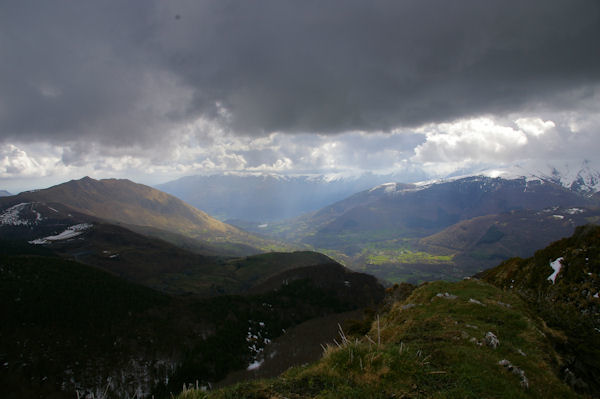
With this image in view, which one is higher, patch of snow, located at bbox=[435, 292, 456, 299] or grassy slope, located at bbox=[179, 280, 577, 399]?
grassy slope, located at bbox=[179, 280, 577, 399]

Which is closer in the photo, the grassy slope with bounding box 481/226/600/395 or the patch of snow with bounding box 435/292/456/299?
the grassy slope with bounding box 481/226/600/395

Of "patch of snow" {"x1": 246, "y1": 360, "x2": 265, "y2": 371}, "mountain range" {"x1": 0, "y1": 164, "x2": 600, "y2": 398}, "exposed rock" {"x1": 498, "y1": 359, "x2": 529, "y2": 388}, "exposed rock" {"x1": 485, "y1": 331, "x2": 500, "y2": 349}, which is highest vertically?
"exposed rock" {"x1": 498, "y1": 359, "x2": 529, "y2": 388}

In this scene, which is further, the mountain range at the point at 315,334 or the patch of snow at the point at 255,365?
the patch of snow at the point at 255,365

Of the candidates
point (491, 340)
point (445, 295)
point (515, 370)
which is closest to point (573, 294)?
point (445, 295)

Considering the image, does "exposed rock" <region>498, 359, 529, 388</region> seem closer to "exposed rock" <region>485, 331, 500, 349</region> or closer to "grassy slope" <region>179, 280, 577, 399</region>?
"grassy slope" <region>179, 280, 577, 399</region>

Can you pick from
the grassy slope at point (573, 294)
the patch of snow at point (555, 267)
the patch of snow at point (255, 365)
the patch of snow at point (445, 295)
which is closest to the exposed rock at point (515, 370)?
the grassy slope at point (573, 294)

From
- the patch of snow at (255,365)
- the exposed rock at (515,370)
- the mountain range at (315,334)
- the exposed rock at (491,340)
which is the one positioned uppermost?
the exposed rock at (515,370)

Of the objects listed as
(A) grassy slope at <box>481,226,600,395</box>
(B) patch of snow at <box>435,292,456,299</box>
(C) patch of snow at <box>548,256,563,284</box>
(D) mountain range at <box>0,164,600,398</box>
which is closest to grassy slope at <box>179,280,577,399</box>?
(D) mountain range at <box>0,164,600,398</box>

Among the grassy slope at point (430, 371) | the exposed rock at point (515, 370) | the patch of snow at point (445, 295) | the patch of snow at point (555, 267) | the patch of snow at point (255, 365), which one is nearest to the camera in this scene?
the grassy slope at point (430, 371)

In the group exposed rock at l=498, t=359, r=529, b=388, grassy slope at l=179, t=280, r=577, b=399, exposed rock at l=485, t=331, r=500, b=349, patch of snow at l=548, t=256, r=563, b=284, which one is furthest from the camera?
patch of snow at l=548, t=256, r=563, b=284

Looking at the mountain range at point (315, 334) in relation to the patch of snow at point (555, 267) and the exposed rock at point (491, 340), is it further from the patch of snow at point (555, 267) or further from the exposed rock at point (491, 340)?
the patch of snow at point (555, 267)

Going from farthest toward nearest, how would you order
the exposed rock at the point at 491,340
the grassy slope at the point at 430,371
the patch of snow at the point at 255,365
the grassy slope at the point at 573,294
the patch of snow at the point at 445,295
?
the patch of snow at the point at 255,365, the patch of snow at the point at 445,295, the grassy slope at the point at 573,294, the exposed rock at the point at 491,340, the grassy slope at the point at 430,371

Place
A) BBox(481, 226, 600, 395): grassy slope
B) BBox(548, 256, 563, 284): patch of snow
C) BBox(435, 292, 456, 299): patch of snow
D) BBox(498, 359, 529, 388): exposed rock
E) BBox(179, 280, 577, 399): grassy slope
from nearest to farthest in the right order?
BBox(179, 280, 577, 399): grassy slope < BBox(498, 359, 529, 388): exposed rock < BBox(481, 226, 600, 395): grassy slope < BBox(435, 292, 456, 299): patch of snow < BBox(548, 256, 563, 284): patch of snow

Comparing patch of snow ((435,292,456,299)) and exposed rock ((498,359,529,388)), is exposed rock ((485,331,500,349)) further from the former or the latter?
patch of snow ((435,292,456,299))
